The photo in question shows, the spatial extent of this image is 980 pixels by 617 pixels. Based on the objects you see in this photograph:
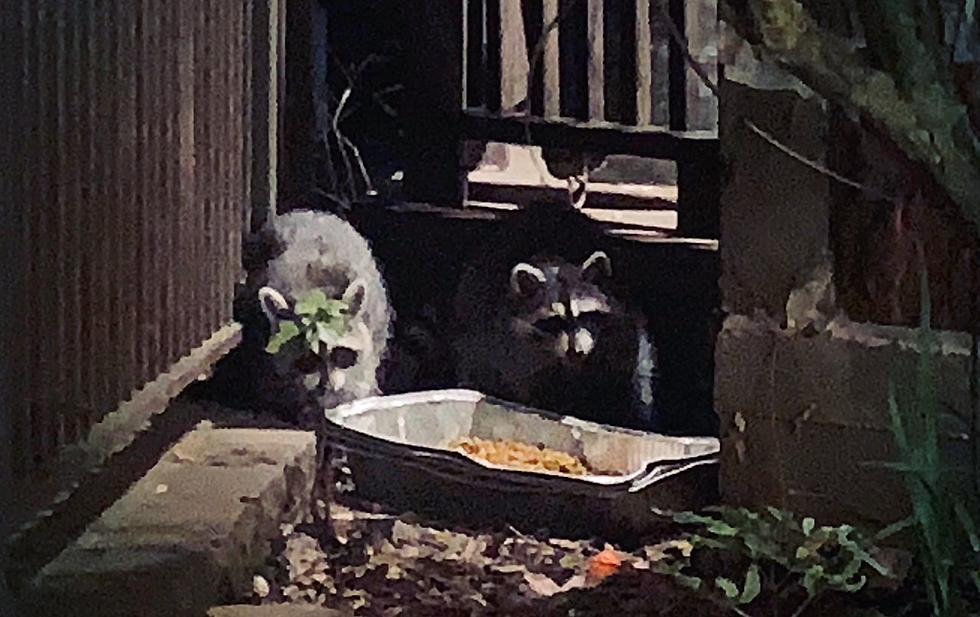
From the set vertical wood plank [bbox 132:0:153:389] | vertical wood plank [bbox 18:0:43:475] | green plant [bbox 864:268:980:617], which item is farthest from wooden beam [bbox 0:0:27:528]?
green plant [bbox 864:268:980:617]

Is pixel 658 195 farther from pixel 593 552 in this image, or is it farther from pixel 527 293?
pixel 593 552

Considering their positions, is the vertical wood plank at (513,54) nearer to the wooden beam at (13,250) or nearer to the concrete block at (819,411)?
the concrete block at (819,411)

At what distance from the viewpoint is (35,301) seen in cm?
179

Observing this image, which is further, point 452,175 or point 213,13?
point 452,175

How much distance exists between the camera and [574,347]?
2.98 metres

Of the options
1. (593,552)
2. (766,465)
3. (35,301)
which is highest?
(35,301)

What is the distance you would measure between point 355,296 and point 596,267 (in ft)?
1.40

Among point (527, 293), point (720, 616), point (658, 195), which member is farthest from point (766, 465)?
point (658, 195)

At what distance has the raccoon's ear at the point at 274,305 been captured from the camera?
9.32 ft

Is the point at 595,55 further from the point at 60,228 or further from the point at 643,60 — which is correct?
the point at 60,228

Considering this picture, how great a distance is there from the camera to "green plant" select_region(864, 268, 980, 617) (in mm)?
1731

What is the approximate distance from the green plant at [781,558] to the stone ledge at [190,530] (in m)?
0.53

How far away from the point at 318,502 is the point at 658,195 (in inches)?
40.7

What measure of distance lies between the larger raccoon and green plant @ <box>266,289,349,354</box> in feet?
Answer: 1.13
